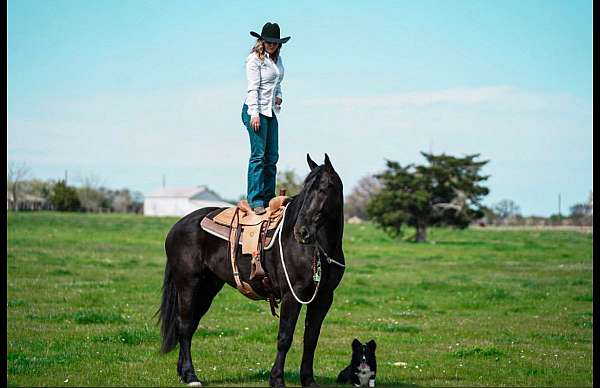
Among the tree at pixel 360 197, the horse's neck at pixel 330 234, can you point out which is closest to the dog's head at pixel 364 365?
the horse's neck at pixel 330 234

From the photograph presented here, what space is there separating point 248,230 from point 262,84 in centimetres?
191

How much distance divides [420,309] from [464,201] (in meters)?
39.7

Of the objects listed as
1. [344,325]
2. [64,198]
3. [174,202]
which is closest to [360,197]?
[174,202]

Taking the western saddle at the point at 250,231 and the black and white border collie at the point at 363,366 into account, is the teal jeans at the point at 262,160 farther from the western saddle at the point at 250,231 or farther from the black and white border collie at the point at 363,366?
the black and white border collie at the point at 363,366

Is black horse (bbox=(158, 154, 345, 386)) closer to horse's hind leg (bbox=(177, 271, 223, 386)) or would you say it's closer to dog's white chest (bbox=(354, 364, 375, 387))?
horse's hind leg (bbox=(177, 271, 223, 386))

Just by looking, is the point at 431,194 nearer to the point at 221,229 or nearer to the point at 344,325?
the point at 344,325

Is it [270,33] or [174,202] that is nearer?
[270,33]

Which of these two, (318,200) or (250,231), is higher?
(318,200)

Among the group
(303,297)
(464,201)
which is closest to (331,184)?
(303,297)

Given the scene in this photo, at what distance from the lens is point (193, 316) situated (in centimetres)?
1090

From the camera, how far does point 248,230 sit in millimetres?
10367

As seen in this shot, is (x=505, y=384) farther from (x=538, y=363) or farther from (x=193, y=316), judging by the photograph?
(x=193, y=316)

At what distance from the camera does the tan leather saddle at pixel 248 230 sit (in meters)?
10.2

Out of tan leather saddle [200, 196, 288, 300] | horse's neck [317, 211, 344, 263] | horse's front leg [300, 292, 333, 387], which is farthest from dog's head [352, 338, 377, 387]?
tan leather saddle [200, 196, 288, 300]
